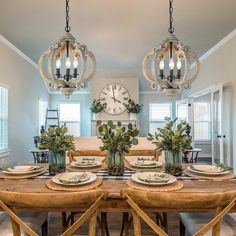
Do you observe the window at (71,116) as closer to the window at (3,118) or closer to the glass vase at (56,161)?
the window at (3,118)

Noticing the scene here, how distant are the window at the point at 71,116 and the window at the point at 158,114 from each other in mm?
2522

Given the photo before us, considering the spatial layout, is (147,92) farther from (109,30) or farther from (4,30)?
(4,30)

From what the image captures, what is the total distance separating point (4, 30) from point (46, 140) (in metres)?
3.24

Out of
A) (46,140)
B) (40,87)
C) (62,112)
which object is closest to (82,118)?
(62,112)

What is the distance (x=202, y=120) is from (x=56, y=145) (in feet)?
18.1

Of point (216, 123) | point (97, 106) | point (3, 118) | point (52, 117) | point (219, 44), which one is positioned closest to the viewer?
point (3, 118)

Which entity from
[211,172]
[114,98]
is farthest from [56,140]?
[114,98]

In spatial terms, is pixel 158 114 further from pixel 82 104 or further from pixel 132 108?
pixel 82 104

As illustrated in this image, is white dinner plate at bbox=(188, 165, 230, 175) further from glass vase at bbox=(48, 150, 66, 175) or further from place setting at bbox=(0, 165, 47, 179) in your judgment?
place setting at bbox=(0, 165, 47, 179)

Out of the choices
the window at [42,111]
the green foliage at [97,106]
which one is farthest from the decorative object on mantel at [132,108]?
the window at [42,111]

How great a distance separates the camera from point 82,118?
8023 mm

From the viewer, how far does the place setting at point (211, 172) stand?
6.06 feet

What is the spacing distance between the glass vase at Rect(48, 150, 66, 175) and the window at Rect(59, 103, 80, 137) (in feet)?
19.9

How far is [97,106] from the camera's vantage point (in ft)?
22.5
